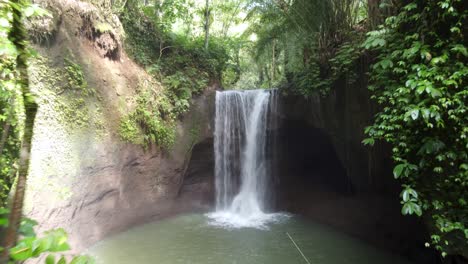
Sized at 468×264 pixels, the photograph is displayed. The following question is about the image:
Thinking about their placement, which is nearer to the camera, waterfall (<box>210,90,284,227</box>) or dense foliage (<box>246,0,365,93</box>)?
dense foliage (<box>246,0,365,93</box>)

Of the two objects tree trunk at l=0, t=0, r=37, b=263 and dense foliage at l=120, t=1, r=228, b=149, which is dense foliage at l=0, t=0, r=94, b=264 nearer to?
tree trunk at l=0, t=0, r=37, b=263

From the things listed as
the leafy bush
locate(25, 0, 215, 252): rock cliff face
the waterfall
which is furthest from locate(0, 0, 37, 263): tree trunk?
the waterfall

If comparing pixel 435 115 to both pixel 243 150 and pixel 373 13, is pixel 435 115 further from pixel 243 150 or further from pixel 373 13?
pixel 243 150

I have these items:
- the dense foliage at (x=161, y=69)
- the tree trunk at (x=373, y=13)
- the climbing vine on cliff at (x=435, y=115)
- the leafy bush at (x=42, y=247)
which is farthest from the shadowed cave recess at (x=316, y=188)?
the leafy bush at (x=42, y=247)

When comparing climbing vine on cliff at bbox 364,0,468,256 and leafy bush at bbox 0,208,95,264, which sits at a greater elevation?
climbing vine on cliff at bbox 364,0,468,256

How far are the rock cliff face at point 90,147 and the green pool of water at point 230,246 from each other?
2.23 ft

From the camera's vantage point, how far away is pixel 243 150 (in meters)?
9.72

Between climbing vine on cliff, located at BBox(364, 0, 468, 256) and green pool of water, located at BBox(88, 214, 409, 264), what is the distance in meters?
2.44

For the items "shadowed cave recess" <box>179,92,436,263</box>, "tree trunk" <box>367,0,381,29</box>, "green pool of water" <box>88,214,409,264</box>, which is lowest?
"green pool of water" <box>88,214,409,264</box>

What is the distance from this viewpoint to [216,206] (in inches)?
370

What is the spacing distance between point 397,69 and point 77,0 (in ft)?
22.1

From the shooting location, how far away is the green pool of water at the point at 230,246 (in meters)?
5.54

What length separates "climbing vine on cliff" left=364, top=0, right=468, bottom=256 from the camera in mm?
3186

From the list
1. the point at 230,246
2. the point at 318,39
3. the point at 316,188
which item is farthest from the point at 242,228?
the point at 318,39
